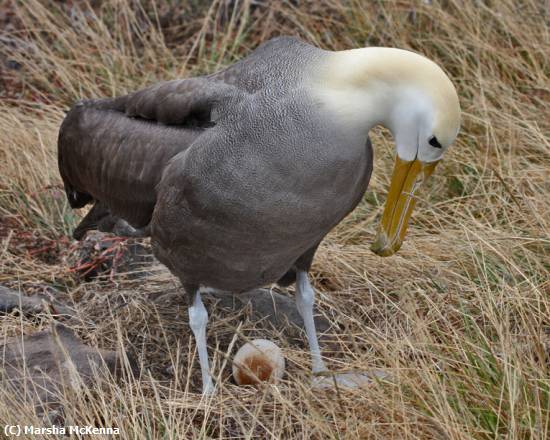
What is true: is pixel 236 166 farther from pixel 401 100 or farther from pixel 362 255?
pixel 362 255

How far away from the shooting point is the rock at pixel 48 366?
395 centimetres

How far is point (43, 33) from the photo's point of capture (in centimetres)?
793

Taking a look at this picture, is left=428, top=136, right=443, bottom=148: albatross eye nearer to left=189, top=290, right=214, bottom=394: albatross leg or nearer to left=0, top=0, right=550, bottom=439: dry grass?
left=0, top=0, right=550, bottom=439: dry grass

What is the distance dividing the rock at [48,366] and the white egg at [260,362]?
0.50 m

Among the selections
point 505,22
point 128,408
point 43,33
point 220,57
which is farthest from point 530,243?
point 43,33

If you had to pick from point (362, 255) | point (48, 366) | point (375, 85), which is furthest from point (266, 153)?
point (362, 255)

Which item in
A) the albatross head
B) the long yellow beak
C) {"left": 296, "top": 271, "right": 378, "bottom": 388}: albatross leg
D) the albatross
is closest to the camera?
the albatross head

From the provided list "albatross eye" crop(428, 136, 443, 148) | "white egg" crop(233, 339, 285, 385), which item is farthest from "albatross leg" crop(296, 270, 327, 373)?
"albatross eye" crop(428, 136, 443, 148)

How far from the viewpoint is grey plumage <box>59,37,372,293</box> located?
3.76 m

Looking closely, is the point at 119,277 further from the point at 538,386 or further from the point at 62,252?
the point at 538,386

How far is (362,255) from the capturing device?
5.23 meters

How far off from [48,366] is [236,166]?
1.19 meters

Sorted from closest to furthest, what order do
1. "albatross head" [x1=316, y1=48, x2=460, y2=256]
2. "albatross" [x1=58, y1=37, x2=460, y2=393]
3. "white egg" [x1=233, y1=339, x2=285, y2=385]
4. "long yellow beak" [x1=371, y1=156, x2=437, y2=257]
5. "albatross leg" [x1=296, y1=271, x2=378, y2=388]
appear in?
1. "albatross head" [x1=316, y1=48, x2=460, y2=256]
2. "albatross" [x1=58, y1=37, x2=460, y2=393]
3. "long yellow beak" [x1=371, y1=156, x2=437, y2=257]
4. "white egg" [x1=233, y1=339, x2=285, y2=385]
5. "albatross leg" [x1=296, y1=271, x2=378, y2=388]

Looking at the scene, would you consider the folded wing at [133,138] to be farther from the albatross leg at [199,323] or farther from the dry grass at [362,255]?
the dry grass at [362,255]
